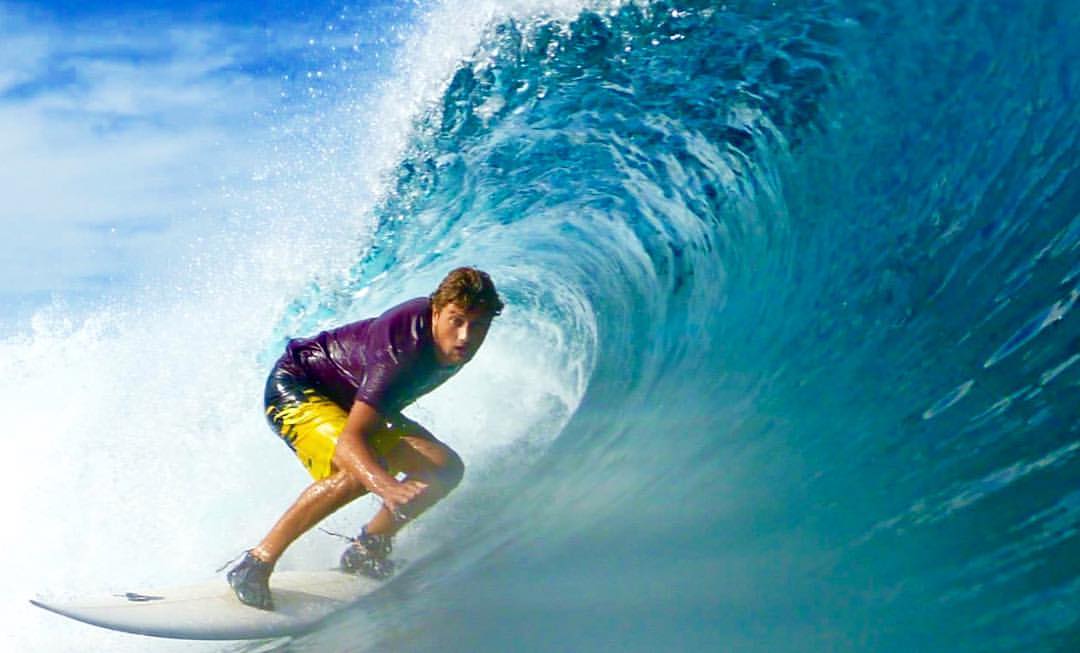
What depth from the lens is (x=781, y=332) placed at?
20.4 feet

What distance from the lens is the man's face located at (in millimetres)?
4691

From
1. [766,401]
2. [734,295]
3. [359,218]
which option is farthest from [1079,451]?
[359,218]

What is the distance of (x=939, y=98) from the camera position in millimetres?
5449

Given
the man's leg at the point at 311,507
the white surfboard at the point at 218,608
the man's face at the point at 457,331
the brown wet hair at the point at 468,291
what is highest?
the brown wet hair at the point at 468,291

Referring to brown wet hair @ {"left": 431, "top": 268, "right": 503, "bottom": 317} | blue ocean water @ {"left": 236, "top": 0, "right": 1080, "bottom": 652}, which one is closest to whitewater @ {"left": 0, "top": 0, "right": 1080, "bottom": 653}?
blue ocean water @ {"left": 236, "top": 0, "right": 1080, "bottom": 652}

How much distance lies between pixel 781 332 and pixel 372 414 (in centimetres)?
253

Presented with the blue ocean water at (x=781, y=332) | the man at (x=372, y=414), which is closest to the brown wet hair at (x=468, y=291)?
the man at (x=372, y=414)

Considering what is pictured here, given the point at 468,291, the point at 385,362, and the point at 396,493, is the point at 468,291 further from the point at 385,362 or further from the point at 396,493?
the point at 396,493

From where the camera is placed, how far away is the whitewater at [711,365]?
529cm

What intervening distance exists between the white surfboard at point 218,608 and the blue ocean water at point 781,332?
18cm

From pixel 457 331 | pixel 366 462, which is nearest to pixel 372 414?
pixel 366 462

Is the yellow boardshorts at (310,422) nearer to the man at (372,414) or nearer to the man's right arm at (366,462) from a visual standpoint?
the man at (372,414)

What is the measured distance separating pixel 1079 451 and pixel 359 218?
4844 mm

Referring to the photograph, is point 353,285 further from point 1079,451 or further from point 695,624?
point 1079,451
